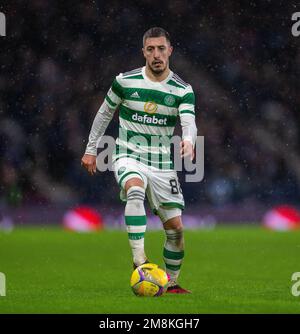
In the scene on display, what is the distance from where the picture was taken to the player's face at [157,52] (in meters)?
6.57

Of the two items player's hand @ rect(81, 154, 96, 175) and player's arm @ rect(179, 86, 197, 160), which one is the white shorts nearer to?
player's hand @ rect(81, 154, 96, 175)

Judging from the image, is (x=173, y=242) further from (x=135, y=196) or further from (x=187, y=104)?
(x=187, y=104)

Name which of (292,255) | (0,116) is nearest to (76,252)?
(292,255)

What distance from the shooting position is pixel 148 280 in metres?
6.24

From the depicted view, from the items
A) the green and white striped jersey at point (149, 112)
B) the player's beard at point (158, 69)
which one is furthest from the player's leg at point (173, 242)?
the player's beard at point (158, 69)

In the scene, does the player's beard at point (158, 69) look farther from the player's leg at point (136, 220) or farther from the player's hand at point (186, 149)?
the player's leg at point (136, 220)

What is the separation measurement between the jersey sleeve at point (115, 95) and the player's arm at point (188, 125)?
51cm

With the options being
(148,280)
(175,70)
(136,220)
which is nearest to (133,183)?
(136,220)

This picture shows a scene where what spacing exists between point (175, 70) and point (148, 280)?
13834 mm

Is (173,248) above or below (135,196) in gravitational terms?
below

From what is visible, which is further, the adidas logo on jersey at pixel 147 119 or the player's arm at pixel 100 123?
the player's arm at pixel 100 123

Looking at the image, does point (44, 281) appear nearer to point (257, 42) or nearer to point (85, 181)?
point (85, 181)

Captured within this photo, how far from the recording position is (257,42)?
20422 mm

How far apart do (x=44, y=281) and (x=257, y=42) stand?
13.6 m
